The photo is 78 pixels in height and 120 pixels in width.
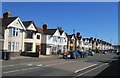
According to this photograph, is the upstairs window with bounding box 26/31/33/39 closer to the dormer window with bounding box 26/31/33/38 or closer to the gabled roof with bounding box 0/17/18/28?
the dormer window with bounding box 26/31/33/38

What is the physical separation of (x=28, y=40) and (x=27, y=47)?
1.62 metres

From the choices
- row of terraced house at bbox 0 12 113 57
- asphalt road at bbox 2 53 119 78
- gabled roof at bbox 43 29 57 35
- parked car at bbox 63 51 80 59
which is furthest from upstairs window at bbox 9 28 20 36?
asphalt road at bbox 2 53 119 78

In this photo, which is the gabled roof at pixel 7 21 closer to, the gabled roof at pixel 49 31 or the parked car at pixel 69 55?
the parked car at pixel 69 55

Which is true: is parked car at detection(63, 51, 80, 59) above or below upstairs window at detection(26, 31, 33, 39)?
below

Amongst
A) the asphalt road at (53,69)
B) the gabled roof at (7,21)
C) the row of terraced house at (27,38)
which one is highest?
the gabled roof at (7,21)

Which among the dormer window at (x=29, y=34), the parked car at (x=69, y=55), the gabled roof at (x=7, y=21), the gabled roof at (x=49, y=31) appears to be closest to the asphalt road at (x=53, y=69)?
the parked car at (x=69, y=55)

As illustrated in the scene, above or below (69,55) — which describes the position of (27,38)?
above

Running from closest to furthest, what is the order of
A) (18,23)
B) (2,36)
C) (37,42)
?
1. (2,36)
2. (18,23)
3. (37,42)

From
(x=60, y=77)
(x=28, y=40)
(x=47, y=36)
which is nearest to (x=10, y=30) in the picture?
(x=28, y=40)

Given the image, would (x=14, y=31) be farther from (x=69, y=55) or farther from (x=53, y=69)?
(x=53, y=69)

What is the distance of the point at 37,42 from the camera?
66.1m

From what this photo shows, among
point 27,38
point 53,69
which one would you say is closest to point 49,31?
point 27,38

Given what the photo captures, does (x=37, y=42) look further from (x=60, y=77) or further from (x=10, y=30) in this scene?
(x=60, y=77)

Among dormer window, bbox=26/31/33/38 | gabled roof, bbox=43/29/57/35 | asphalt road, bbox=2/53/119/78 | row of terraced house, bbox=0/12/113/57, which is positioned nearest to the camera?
asphalt road, bbox=2/53/119/78
